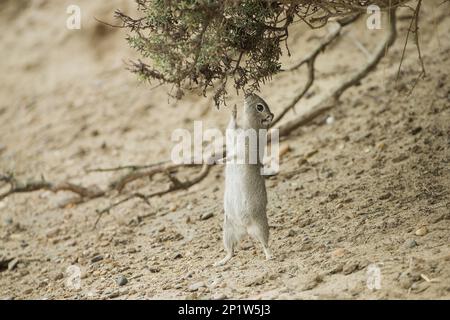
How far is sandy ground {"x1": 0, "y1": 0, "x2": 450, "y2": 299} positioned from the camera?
4.90m

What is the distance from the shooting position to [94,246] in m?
6.70

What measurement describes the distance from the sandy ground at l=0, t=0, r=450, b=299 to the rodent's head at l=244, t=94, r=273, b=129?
1.04 metres

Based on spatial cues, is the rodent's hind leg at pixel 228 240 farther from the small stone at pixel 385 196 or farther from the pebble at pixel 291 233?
the small stone at pixel 385 196

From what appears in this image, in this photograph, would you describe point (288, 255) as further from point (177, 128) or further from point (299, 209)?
point (177, 128)

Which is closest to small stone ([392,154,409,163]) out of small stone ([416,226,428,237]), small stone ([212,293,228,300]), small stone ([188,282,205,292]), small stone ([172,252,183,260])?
small stone ([416,226,428,237])

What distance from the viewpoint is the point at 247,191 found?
5.21 meters

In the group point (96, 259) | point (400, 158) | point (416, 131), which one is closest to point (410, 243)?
point (400, 158)

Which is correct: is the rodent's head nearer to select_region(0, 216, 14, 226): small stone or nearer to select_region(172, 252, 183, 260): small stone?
select_region(172, 252, 183, 260): small stone

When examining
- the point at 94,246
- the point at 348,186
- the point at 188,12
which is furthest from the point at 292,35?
the point at 188,12

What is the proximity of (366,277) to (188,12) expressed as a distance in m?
2.10

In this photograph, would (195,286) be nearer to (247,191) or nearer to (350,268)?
(247,191)

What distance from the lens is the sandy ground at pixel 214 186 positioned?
4.90 metres

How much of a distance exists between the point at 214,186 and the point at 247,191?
2.47 meters

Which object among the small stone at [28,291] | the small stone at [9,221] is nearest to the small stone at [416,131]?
the small stone at [28,291]
